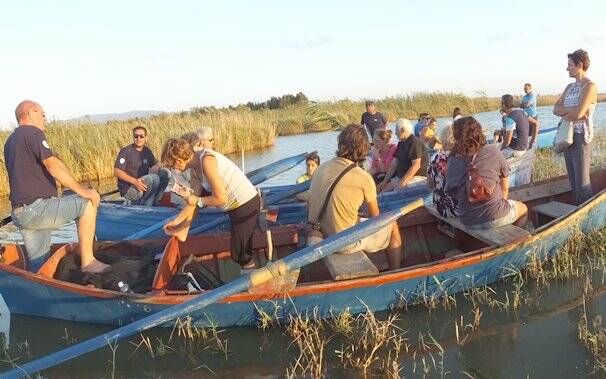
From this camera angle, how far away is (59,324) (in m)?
5.57

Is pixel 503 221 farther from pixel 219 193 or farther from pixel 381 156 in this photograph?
pixel 381 156

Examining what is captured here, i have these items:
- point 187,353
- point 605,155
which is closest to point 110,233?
point 187,353

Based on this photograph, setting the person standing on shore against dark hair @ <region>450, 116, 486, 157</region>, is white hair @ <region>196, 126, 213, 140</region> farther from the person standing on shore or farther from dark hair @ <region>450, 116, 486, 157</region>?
the person standing on shore

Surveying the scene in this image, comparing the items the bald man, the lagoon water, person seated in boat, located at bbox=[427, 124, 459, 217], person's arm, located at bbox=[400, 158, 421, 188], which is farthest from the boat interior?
person's arm, located at bbox=[400, 158, 421, 188]

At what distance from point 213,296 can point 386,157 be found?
15.0 feet

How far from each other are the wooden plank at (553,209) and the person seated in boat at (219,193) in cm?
333

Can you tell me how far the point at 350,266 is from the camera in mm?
4898

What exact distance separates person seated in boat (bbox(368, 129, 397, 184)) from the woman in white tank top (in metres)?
2.48

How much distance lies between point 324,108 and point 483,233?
27925 millimetres

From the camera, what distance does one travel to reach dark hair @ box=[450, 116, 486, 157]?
5.07 m

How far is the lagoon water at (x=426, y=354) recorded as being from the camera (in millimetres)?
4039

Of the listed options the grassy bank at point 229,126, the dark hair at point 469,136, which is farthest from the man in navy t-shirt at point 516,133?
the grassy bank at point 229,126

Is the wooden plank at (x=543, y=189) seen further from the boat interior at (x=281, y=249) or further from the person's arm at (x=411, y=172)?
the person's arm at (x=411, y=172)

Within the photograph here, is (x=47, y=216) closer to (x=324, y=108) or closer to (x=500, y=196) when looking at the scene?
(x=500, y=196)
